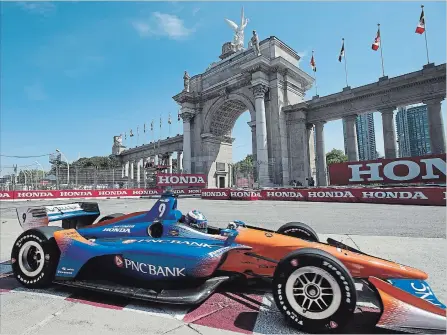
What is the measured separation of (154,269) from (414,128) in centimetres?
7515

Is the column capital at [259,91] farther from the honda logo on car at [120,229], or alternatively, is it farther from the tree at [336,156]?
the tree at [336,156]

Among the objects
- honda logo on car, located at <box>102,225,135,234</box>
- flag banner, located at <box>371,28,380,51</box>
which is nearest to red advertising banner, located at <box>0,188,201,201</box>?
flag banner, located at <box>371,28,380,51</box>

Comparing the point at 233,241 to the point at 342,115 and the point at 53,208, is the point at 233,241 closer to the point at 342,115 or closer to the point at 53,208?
the point at 53,208

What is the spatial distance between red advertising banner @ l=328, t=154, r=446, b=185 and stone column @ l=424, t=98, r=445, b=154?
5.61 metres

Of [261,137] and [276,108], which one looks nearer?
[261,137]

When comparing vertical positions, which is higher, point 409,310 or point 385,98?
point 385,98

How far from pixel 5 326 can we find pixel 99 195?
100 ft

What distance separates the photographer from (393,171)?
763 inches

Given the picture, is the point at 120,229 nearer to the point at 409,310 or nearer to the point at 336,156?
the point at 409,310

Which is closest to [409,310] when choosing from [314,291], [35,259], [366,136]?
[314,291]

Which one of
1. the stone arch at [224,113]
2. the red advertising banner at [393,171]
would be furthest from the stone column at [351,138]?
the stone arch at [224,113]

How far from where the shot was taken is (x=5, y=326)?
106 inches

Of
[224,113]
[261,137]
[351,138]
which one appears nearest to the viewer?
[351,138]

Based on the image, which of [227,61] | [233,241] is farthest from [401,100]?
[233,241]
